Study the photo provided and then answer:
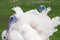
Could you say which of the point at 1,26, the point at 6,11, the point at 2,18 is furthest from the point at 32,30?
the point at 6,11

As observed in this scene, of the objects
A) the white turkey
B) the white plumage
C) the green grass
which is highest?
the green grass

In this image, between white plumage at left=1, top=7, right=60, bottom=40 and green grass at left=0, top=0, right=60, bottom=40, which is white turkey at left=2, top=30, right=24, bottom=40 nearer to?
white plumage at left=1, top=7, right=60, bottom=40

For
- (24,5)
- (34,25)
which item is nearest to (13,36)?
(34,25)

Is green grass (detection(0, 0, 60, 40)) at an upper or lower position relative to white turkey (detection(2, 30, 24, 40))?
upper

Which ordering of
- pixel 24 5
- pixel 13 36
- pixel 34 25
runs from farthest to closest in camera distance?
1. pixel 24 5
2. pixel 34 25
3. pixel 13 36

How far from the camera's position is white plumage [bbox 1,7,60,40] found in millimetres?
4277

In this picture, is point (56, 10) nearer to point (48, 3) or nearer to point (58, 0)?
point (48, 3)

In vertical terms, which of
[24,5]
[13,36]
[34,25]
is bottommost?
[13,36]

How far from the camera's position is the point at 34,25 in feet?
14.5

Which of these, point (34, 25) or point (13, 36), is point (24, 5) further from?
point (13, 36)

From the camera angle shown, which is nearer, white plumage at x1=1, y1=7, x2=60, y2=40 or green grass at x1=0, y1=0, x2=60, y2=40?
white plumage at x1=1, y1=7, x2=60, y2=40

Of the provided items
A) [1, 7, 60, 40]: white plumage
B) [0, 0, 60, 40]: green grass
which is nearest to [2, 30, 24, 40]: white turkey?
[1, 7, 60, 40]: white plumage

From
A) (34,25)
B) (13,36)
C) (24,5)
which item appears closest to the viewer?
(13,36)

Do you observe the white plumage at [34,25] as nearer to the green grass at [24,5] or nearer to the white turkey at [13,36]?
the white turkey at [13,36]
